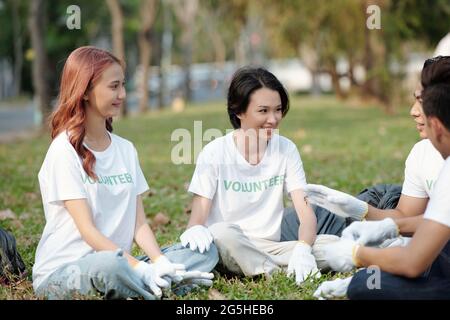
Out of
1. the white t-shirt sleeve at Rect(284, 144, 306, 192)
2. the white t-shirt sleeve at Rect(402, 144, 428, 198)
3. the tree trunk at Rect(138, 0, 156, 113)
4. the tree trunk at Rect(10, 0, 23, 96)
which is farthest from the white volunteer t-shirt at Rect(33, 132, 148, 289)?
the tree trunk at Rect(10, 0, 23, 96)

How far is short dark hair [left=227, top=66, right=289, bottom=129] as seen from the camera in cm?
420

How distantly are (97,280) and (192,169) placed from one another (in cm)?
519

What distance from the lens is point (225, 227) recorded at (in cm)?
395

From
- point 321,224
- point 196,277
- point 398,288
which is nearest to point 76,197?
point 196,277

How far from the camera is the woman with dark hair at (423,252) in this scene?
3012 mm

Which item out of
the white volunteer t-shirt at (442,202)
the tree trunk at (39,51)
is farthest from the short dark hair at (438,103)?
the tree trunk at (39,51)

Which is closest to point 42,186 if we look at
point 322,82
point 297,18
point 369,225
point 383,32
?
point 369,225

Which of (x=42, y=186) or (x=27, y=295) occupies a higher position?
(x=42, y=186)

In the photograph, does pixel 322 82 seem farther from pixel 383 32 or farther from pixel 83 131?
pixel 83 131

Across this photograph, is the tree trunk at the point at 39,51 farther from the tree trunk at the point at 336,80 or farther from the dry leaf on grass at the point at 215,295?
the tree trunk at the point at 336,80

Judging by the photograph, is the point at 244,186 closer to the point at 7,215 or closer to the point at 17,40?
the point at 7,215

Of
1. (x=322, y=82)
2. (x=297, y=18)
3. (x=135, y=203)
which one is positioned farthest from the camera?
(x=322, y=82)
